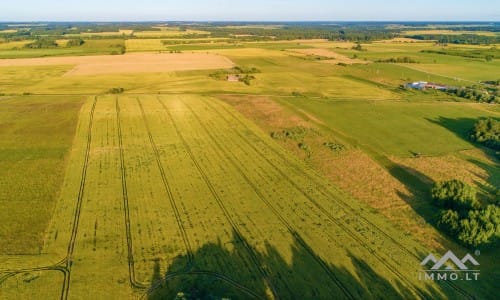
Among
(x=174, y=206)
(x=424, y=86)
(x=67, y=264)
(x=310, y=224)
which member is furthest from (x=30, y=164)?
(x=424, y=86)

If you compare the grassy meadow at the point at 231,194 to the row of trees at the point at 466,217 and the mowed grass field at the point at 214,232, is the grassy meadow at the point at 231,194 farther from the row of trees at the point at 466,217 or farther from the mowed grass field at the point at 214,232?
the row of trees at the point at 466,217

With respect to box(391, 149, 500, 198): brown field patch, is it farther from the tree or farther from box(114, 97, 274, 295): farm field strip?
box(114, 97, 274, 295): farm field strip

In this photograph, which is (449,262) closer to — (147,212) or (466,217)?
(466,217)

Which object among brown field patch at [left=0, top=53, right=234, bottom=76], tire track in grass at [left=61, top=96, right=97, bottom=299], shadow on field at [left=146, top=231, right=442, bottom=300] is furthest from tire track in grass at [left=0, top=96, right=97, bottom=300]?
brown field patch at [left=0, top=53, right=234, bottom=76]

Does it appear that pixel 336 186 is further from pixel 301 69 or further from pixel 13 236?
pixel 301 69

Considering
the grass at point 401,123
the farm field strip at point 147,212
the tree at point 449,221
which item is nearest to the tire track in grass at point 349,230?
the tree at point 449,221

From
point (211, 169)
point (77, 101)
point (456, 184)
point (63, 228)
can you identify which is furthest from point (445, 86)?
point (63, 228)
